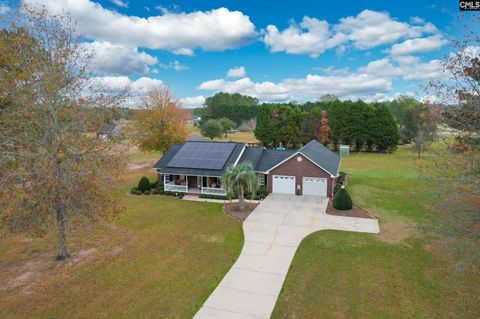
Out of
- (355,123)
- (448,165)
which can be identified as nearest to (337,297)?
(448,165)

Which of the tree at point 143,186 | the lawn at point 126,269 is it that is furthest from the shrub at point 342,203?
the tree at point 143,186

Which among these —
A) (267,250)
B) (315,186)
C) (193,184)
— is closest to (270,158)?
(315,186)

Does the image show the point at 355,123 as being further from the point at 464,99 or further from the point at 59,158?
the point at 59,158

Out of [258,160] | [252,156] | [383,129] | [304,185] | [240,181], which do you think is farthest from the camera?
[383,129]

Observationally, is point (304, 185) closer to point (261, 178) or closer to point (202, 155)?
point (261, 178)

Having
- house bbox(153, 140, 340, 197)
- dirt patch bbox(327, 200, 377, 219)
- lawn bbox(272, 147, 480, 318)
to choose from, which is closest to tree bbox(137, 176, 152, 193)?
house bbox(153, 140, 340, 197)

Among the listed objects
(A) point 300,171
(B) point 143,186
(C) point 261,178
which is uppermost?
(A) point 300,171

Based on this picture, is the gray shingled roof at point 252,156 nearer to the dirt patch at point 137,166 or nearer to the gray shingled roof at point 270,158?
the gray shingled roof at point 270,158
